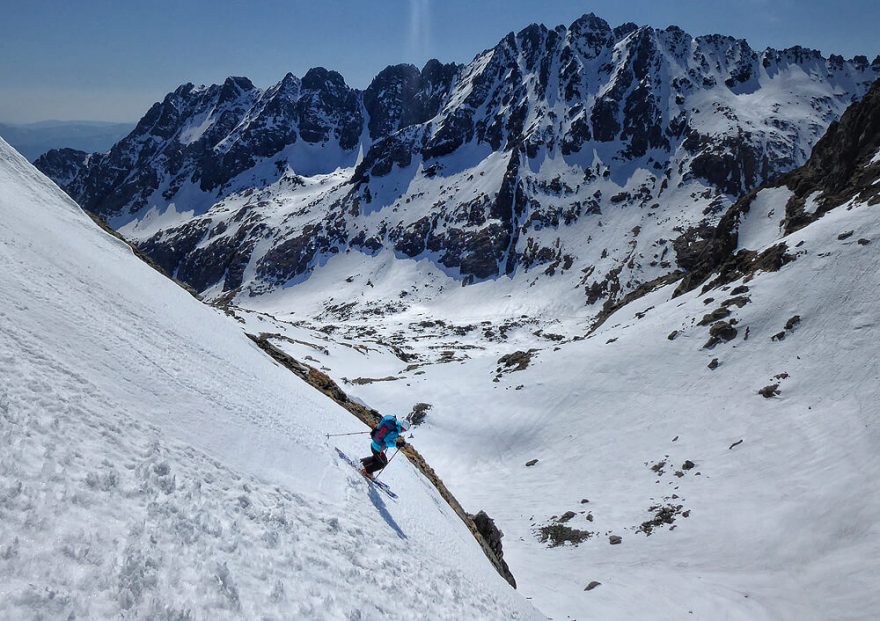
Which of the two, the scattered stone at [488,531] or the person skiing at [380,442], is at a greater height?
the person skiing at [380,442]

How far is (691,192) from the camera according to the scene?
150 m

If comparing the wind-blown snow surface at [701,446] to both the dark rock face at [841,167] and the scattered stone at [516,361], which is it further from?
the dark rock face at [841,167]

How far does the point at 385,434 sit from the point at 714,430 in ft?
84.1

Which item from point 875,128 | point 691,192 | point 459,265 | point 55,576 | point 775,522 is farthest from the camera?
point 459,265

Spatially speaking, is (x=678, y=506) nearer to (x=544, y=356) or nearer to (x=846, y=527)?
(x=846, y=527)

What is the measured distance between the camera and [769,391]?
30.2 meters

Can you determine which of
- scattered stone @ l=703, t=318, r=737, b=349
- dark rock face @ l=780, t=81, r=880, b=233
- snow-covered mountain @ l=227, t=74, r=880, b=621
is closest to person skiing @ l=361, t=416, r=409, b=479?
snow-covered mountain @ l=227, t=74, r=880, b=621

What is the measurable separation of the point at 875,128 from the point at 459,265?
12287 cm

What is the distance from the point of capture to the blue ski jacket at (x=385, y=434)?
14516 millimetres

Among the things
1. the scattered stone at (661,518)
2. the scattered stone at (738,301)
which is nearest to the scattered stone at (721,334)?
the scattered stone at (738,301)

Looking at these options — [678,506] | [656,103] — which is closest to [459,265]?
[656,103]

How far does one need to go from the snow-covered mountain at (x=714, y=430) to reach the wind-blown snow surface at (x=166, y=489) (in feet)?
34.7

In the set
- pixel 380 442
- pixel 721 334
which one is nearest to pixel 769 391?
pixel 721 334

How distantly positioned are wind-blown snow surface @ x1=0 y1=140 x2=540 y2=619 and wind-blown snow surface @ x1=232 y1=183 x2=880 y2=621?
1018cm
